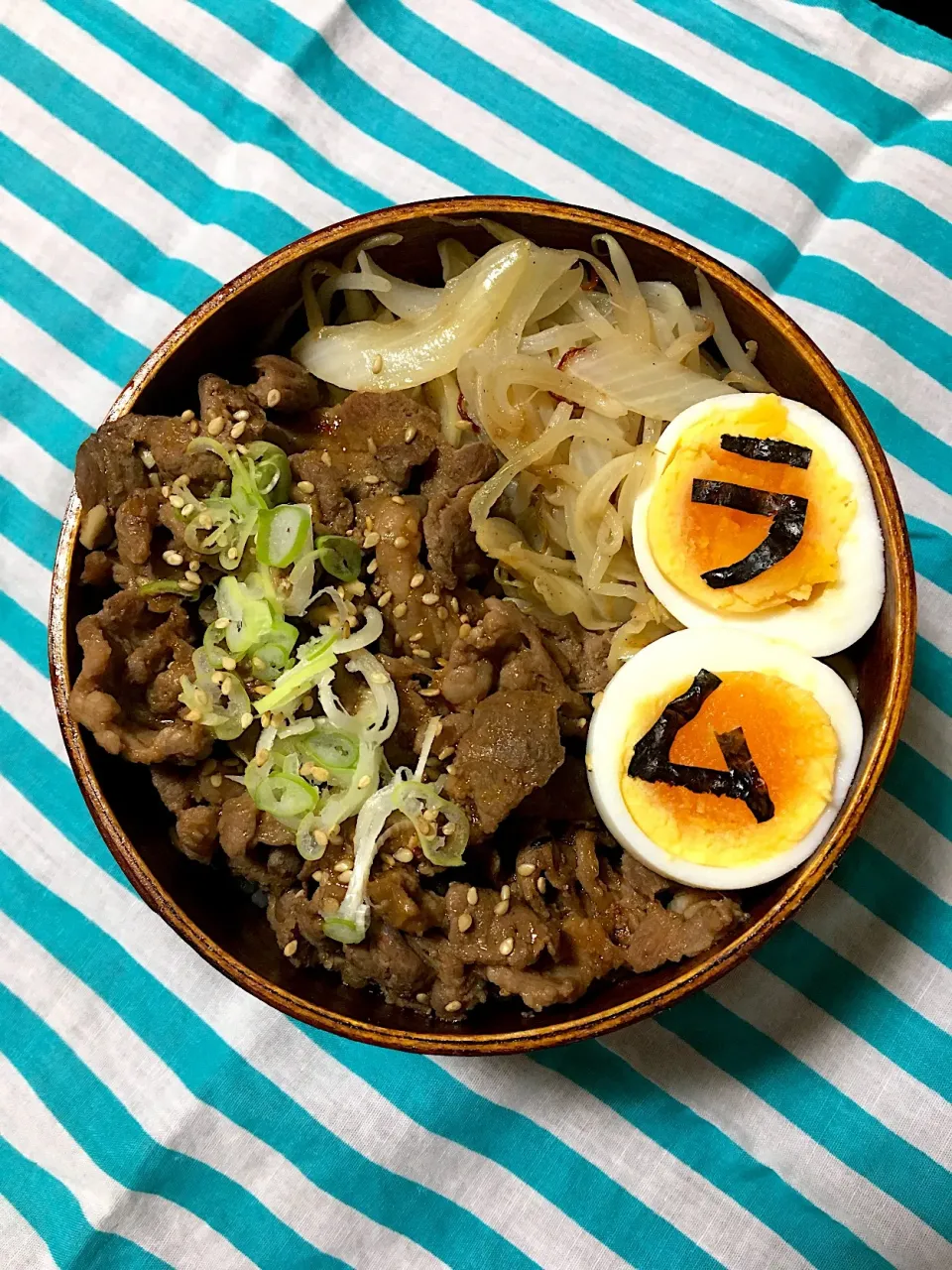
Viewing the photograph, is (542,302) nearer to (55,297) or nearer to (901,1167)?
(55,297)

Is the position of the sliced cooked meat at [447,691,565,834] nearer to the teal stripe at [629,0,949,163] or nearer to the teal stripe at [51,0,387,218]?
the teal stripe at [51,0,387,218]

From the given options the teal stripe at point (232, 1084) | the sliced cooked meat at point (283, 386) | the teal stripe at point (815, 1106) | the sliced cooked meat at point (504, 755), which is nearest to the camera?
the sliced cooked meat at point (504, 755)

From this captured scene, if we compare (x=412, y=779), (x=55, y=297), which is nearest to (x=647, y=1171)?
(x=412, y=779)

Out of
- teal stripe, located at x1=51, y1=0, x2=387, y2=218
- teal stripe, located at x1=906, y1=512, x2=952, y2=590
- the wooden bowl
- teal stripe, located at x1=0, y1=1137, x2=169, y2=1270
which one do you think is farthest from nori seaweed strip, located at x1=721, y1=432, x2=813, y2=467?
teal stripe, located at x1=0, y1=1137, x2=169, y2=1270

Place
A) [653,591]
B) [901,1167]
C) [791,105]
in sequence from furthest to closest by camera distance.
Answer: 1. [791,105]
2. [901,1167]
3. [653,591]

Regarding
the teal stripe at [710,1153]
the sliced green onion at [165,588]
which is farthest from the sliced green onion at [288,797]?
the teal stripe at [710,1153]

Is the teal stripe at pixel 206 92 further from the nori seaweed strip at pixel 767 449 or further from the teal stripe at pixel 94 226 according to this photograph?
the nori seaweed strip at pixel 767 449
